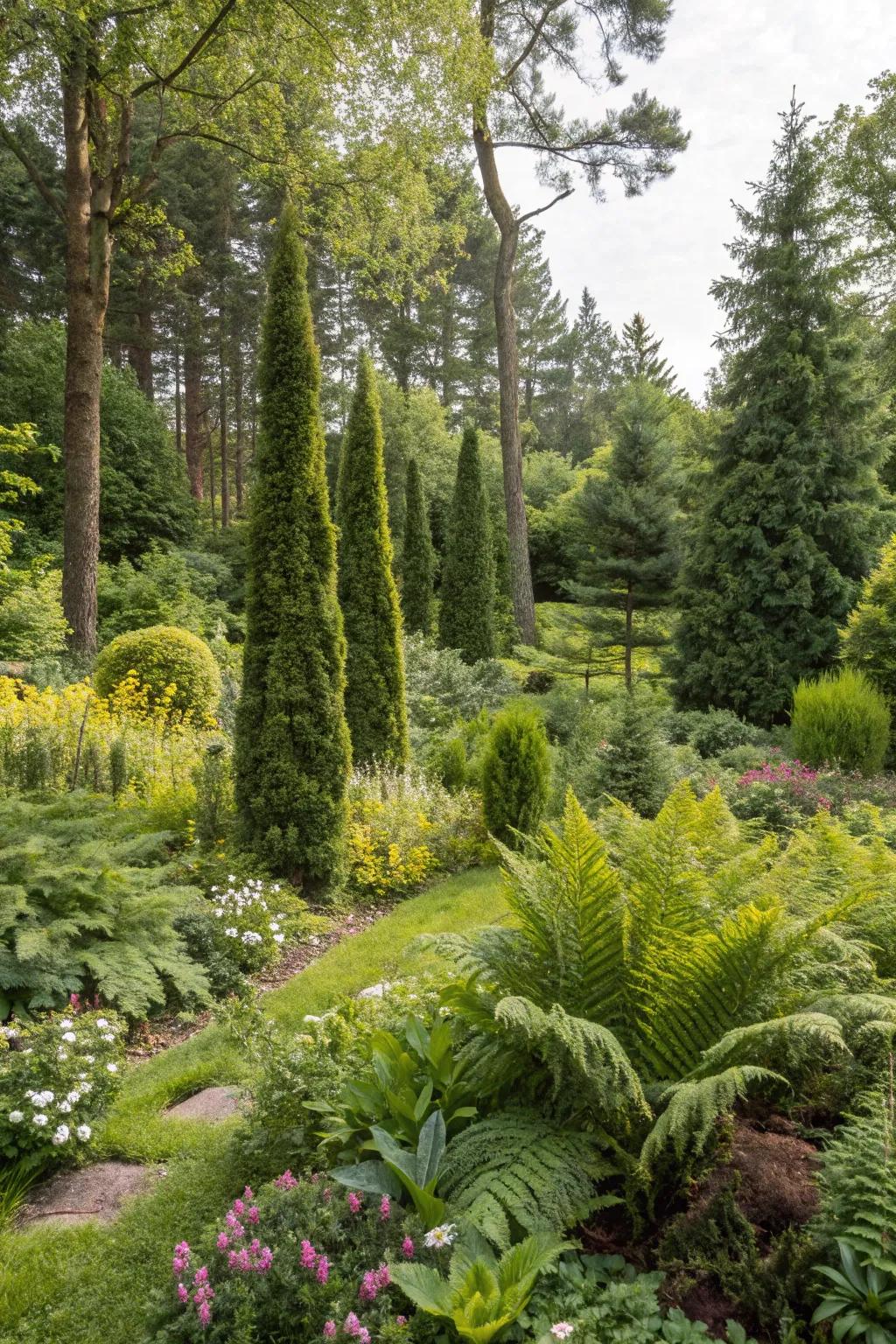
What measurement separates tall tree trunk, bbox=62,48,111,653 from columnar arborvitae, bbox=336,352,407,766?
4403mm

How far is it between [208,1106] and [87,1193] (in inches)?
21.5

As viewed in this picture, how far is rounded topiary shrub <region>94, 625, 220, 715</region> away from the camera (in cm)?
920

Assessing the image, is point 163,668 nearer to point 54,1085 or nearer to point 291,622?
point 291,622

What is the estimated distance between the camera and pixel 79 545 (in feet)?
34.6

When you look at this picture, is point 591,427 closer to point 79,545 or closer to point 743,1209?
point 79,545

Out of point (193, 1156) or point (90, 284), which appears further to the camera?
point (90, 284)

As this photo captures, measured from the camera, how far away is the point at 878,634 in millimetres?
8602

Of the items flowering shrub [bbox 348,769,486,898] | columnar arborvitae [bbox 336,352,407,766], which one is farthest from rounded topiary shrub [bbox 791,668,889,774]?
columnar arborvitae [bbox 336,352,407,766]

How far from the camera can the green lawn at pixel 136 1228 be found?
75.9 inches

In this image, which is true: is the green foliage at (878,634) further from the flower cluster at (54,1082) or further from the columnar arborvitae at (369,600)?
the flower cluster at (54,1082)

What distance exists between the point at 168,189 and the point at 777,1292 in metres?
24.2

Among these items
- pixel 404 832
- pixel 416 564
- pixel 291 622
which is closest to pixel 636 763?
pixel 404 832

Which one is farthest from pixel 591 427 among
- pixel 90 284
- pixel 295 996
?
pixel 295 996

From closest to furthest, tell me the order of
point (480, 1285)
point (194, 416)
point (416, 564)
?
point (480, 1285)
point (416, 564)
point (194, 416)
